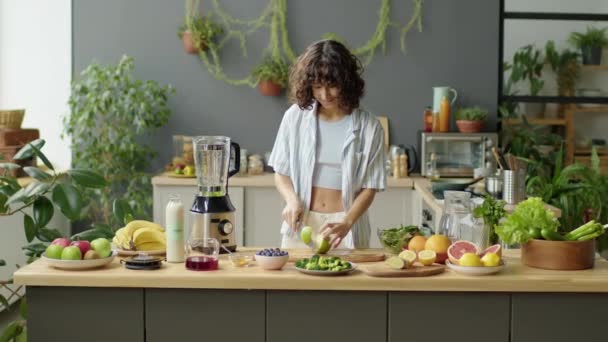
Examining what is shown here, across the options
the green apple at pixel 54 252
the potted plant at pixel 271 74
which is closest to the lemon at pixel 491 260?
the green apple at pixel 54 252

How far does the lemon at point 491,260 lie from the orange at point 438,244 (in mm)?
192

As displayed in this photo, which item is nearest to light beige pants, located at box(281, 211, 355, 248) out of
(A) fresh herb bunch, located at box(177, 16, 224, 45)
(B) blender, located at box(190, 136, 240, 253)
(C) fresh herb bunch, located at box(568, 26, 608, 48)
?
(B) blender, located at box(190, 136, 240, 253)

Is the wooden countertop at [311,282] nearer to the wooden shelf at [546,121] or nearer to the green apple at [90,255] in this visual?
the green apple at [90,255]

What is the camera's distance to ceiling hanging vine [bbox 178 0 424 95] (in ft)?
21.7

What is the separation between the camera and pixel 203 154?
3.62 m

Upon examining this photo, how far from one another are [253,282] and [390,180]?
3.37m

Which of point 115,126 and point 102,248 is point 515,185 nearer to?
point 102,248

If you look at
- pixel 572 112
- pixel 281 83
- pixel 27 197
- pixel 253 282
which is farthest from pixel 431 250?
pixel 572 112

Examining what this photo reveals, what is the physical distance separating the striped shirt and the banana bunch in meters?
0.72

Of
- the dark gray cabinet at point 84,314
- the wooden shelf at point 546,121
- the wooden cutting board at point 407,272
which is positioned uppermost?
the wooden shelf at point 546,121

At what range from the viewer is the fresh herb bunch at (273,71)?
259 inches

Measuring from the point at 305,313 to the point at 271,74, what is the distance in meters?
3.67

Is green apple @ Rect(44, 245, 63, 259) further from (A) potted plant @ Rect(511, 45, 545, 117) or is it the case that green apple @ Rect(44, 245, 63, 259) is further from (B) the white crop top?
(A) potted plant @ Rect(511, 45, 545, 117)

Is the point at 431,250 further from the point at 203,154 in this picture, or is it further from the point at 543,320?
the point at 203,154
